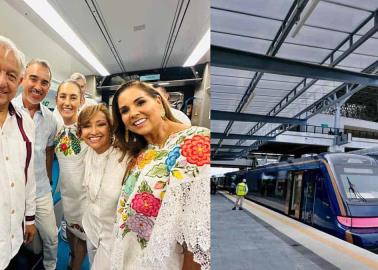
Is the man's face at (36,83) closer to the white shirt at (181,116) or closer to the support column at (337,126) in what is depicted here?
the white shirt at (181,116)

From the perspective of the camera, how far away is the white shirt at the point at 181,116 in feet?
2.41

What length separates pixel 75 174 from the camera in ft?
2.39

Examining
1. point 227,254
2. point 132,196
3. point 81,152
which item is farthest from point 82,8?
point 227,254

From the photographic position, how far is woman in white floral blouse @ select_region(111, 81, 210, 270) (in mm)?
685

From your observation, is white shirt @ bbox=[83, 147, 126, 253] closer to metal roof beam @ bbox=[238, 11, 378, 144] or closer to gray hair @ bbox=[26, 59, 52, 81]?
gray hair @ bbox=[26, 59, 52, 81]

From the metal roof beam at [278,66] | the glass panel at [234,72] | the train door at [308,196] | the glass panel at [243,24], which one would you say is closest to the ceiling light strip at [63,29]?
the metal roof beam at [278,66]

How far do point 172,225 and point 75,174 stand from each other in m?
0.25

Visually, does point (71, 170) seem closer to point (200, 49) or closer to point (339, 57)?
point (200, 49)

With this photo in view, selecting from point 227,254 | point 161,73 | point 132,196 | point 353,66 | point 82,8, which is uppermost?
point 353,66

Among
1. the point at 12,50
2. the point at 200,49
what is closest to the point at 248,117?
the point at 200,49

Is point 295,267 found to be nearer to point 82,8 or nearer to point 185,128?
point 185,128

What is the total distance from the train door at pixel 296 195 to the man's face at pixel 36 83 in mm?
4921

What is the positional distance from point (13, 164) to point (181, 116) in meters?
0.36

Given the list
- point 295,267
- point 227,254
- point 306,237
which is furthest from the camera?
point 306,237
